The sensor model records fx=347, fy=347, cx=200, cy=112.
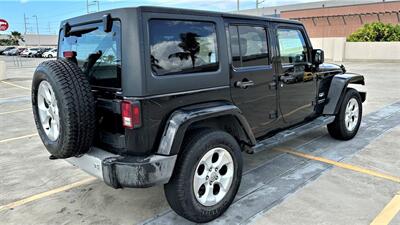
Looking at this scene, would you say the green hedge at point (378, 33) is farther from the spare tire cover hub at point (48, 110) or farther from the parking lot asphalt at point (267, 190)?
the spare tire cover hub at point (48, 110)

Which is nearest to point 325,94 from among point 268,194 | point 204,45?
point 268,194

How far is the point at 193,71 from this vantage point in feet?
10.2

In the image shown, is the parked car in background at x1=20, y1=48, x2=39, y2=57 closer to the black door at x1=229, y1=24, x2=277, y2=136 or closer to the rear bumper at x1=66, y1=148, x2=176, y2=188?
the black door at x1=229, y1=24, x2=277, y2=136

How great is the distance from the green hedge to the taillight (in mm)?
26502

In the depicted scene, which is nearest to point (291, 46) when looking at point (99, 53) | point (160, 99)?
point (160, 99)

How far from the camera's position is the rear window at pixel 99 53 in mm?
2861

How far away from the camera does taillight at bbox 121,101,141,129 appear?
269cm

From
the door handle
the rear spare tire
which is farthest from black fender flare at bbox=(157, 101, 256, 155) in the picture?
the rear spare tire

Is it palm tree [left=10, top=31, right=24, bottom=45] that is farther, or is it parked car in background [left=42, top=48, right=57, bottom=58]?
palm tree [left=10, top=31, right=24, bottom=45]

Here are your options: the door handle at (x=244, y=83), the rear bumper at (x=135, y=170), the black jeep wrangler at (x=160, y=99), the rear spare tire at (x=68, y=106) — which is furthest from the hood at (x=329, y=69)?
the rear spare tire at (x=68, y=106)

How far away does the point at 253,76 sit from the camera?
3.73 metres

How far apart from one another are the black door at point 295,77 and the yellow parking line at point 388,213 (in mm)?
1519

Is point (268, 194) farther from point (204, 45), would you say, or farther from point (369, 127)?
point (369, 127)

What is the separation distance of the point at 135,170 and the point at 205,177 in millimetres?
689
